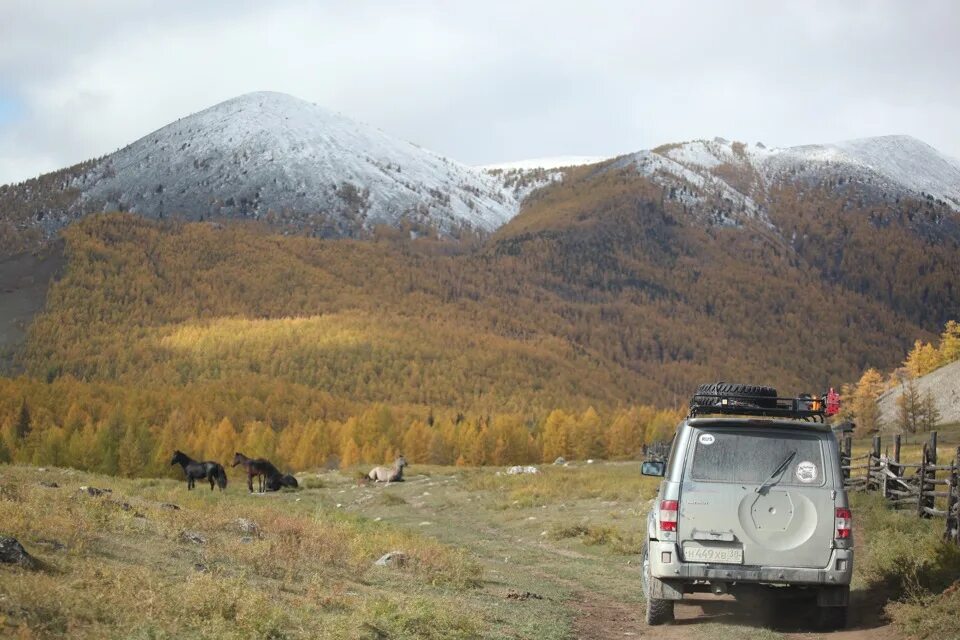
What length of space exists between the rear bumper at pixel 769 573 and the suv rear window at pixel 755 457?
3.65 feet

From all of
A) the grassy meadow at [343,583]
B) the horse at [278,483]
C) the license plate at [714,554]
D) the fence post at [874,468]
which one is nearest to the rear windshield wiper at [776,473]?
the license plate at [714,554]

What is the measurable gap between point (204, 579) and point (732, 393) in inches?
339

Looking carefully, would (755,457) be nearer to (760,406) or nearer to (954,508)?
(760,406)

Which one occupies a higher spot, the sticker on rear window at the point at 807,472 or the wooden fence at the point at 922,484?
the sticker on rear window at the point at 807,472

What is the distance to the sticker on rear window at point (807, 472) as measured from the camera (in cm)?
1393

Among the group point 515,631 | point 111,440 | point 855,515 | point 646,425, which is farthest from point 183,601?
point 646,425

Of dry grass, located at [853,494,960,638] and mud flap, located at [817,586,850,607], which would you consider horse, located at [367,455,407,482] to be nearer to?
dry grass, located at [853,494,960,638]

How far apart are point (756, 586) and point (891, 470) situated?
806 inches

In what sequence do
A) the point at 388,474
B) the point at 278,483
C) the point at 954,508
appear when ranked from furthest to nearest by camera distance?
the point at 388,474, the point at 278,483, the point at 954,508

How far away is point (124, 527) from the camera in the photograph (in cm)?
1712

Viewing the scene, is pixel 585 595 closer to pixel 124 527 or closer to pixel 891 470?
pixel 124 527

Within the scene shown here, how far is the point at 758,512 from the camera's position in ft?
45.6

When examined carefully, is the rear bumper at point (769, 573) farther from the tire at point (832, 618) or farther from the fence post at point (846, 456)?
the fence post at point (846, 456)

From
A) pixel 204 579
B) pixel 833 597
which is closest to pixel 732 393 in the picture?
pixel 833 597
